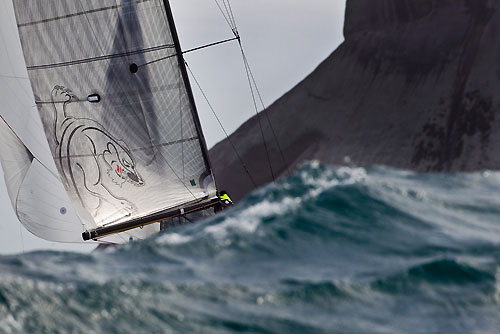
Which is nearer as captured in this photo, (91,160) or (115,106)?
(115,106)

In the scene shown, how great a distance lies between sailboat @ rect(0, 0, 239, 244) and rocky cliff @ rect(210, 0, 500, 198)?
82.4ft

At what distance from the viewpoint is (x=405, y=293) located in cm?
483

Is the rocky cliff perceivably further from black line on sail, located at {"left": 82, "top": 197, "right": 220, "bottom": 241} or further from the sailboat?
the sailboat

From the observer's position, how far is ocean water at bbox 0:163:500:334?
4363 mm

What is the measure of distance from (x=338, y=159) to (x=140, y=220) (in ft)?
90.9

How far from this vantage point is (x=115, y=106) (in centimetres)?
1062

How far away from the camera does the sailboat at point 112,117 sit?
10367mm

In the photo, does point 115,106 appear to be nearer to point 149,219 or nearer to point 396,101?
point 149,219

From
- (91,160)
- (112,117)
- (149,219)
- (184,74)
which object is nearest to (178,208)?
(149,219)

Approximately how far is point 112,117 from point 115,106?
6.3 inches

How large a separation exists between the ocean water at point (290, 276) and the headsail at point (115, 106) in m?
3.34

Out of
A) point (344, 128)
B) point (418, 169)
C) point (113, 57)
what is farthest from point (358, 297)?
point (344, 128)

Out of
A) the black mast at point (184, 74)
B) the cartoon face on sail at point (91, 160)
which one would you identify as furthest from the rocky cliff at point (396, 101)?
the cartoon face on sail at point (91, 160)

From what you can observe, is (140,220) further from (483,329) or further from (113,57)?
(483,329)
